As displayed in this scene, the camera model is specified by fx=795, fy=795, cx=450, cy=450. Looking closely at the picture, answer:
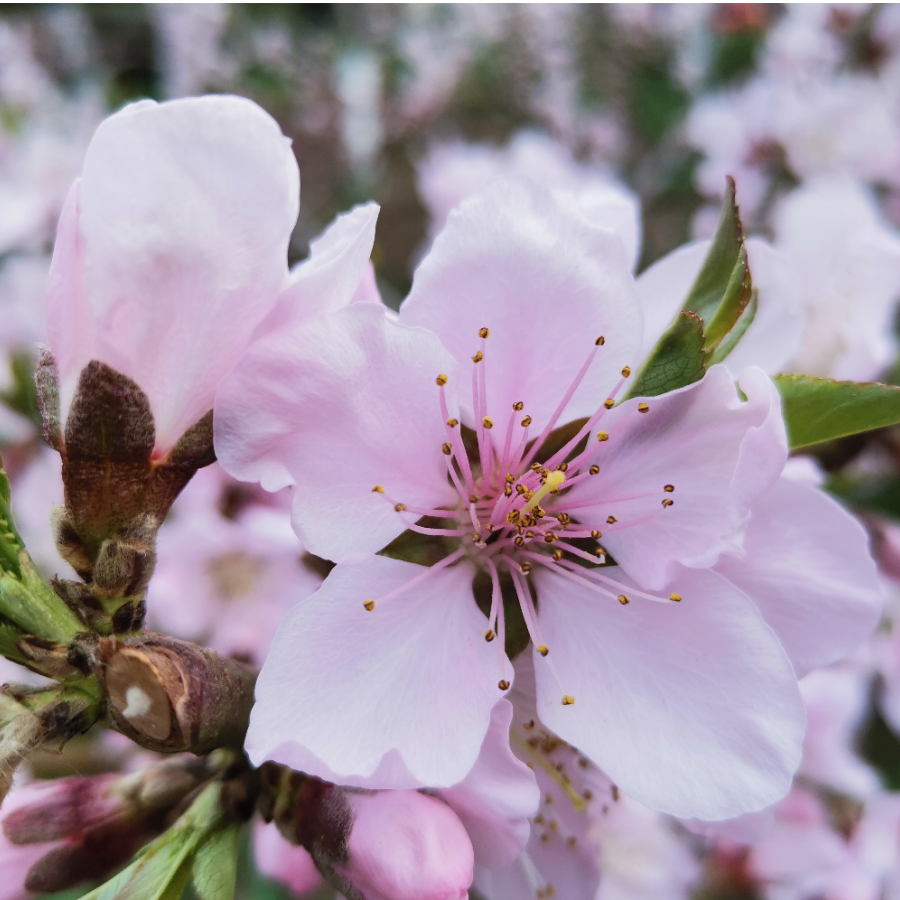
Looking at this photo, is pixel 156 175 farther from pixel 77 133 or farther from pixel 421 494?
pixel 77 133

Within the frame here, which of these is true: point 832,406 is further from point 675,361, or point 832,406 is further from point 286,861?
point 286,861

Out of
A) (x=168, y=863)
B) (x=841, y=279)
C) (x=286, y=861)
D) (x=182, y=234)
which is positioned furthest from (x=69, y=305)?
(x=841, y=279)

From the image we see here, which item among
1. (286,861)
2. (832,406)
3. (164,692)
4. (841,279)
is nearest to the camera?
(164,692)

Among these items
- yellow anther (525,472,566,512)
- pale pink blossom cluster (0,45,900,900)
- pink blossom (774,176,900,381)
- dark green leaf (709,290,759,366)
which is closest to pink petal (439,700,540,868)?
pale pink blossom cluster (0,45,900,900)

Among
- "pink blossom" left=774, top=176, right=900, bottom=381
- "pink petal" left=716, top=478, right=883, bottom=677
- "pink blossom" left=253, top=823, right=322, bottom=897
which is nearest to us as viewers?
"pink petal" left=716, top=478, right=883, bottom=677

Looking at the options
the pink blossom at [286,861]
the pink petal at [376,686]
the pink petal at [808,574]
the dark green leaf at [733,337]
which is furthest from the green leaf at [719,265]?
the pink blossom at [286,861]

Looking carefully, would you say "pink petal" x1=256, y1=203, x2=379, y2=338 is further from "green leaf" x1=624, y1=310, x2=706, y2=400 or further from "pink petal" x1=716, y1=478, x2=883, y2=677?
"pink petal" x1=716, y1=478, x2=883, y2=677

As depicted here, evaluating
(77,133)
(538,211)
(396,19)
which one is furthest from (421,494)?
(396,19)
